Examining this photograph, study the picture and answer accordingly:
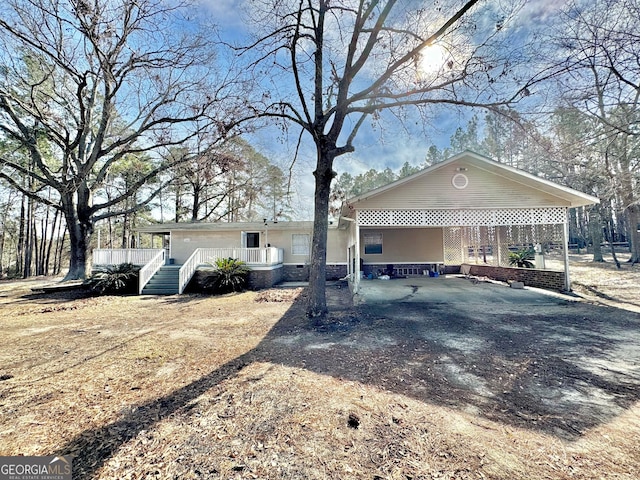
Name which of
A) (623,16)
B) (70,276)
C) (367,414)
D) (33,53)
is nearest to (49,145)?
(33,53)

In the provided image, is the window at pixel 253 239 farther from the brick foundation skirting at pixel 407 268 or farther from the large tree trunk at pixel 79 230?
the large tree trunk at pixel 79 230

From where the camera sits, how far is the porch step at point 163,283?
1206 cm

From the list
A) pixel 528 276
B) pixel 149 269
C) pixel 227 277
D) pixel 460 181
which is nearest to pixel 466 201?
pixel 460 181

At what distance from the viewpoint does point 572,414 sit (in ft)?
9.05

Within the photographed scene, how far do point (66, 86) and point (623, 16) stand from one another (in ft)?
66.9

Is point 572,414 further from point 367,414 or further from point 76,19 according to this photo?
point 76,19

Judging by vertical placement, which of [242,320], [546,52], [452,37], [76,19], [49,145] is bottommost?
[242,320]

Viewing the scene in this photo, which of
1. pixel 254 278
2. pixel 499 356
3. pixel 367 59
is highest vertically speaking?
pixel 367 59

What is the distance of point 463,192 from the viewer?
10.2 m

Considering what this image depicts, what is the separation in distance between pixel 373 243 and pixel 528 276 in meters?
6.99

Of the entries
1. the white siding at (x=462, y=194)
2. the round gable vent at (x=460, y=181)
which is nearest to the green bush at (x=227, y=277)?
the white siding at (x=462, y=194)

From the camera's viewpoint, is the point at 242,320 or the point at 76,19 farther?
the point at 76,19

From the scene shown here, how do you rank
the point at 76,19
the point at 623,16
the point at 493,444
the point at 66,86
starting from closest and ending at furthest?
the point at 493,444 → the point at 623,16 → the point at 76,19 → the point at 66,86

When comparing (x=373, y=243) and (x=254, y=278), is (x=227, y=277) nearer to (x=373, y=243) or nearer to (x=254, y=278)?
(x=254, y=278)
